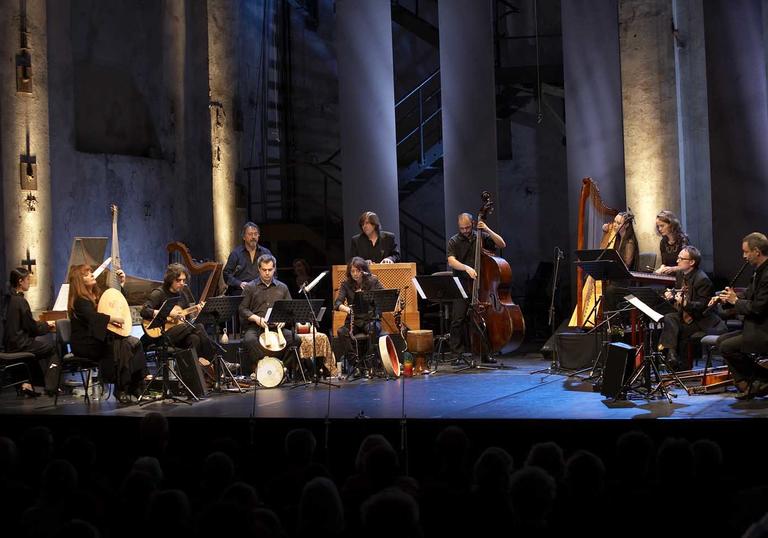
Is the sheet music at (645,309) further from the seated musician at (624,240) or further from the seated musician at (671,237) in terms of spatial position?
the seated musician at (671,237)

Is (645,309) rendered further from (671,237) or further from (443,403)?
(671,237)

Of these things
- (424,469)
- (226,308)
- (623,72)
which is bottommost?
(424,469)

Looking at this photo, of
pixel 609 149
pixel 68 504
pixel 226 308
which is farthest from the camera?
pixel 609 149

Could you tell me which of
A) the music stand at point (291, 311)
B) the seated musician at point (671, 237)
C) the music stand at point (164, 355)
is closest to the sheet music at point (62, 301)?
the music stand at point (164, 355)

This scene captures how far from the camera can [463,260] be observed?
10.8 m

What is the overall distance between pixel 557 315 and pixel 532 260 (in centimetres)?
301

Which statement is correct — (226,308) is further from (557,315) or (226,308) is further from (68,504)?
(557,315)

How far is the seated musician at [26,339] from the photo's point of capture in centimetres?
925

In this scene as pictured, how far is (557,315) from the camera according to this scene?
46.6ft

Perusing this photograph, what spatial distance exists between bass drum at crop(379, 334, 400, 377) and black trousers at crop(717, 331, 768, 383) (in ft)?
10.6

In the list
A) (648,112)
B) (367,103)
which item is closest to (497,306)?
(648,112)

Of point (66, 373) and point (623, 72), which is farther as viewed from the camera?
point (623, 72)

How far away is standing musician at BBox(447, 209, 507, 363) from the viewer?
10477 mm

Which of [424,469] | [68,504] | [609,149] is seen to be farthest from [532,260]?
[68,504]
